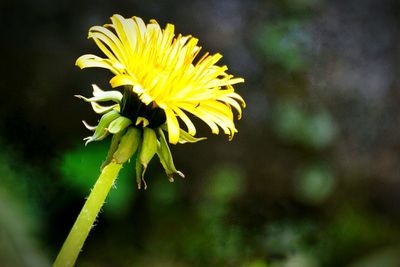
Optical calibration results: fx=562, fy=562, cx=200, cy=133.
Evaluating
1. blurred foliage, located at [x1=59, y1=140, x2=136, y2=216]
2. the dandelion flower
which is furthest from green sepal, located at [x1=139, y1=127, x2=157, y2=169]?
blurred foliage, located at [x1=59, y1=140, x2=136, y2=216]

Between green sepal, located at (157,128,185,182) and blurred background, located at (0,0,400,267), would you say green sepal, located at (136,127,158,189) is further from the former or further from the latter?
blurred background, located at (0,0,400,267)

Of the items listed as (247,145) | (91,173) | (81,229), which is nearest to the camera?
(81,229)

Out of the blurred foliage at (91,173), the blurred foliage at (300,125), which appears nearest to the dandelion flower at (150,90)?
the blurred foliage at (91,173)

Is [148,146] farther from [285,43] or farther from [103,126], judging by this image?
[285,43]

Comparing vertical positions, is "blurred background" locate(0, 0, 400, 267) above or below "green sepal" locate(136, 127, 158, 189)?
above

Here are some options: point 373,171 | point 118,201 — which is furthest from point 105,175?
point 373,171

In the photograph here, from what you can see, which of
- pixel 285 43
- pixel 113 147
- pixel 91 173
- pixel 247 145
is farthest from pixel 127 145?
pixel 285 43
